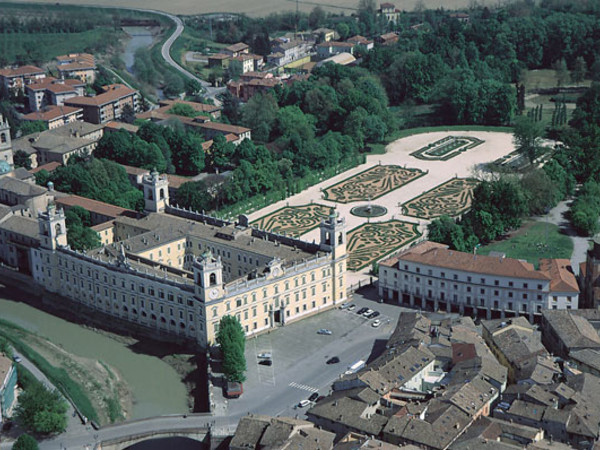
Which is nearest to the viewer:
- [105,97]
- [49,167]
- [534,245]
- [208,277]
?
[208,277]

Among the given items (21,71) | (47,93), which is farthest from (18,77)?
(47,93)

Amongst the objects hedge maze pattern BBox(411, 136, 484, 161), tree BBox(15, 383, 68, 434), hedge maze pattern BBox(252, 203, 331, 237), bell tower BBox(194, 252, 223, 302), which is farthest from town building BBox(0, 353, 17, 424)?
hedge maze pattern BBox(411, 136, 484, 161)

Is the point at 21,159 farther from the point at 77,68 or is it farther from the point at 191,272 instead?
the point at 77,68

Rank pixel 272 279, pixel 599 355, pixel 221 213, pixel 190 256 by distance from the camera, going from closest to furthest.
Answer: pixel 599 355 < pixel 272 279 < pixel 190 256 < pixel 221 213

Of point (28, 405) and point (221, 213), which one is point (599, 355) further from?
point (221, 213)

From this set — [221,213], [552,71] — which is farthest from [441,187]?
[552,71]

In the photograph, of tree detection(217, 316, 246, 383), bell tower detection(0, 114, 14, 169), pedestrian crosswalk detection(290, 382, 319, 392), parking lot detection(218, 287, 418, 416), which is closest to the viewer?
parking lot detection(218, 287, 418, 416)

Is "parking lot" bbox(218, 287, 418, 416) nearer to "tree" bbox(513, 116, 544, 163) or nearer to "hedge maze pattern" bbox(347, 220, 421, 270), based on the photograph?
"hedge maze pattern" bbox(347, 220, 421, 270)
